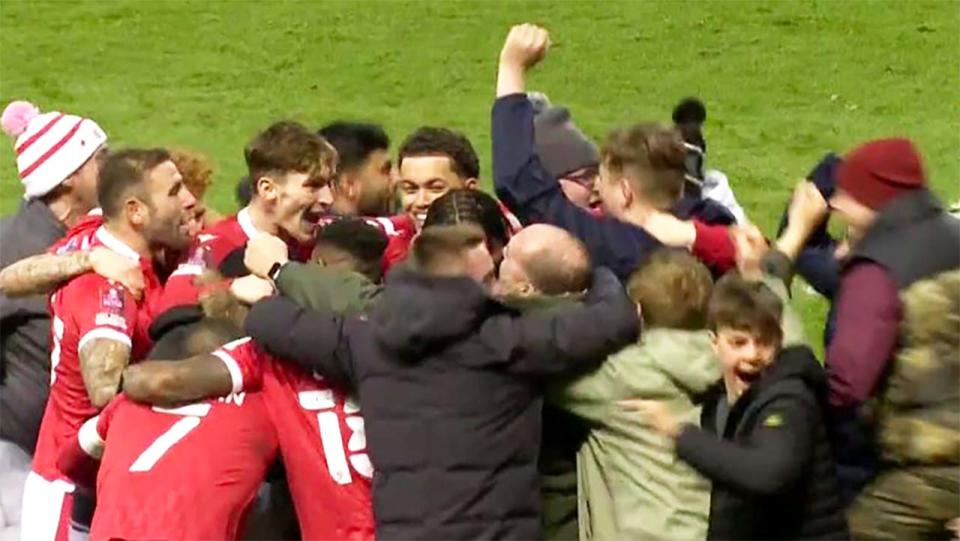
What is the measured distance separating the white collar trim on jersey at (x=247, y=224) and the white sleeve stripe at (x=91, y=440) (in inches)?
31.5

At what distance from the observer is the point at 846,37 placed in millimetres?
18922

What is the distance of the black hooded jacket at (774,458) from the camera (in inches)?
175

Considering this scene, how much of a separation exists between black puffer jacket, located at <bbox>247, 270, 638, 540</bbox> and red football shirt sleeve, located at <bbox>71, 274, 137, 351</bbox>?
1.06 metres

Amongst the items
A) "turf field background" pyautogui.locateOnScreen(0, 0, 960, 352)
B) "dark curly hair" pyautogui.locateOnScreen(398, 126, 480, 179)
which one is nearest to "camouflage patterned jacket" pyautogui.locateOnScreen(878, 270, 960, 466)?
"dark curly hair" pyautogui.locateOnScreen(398, 126, 480, 179)

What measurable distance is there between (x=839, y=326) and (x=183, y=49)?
1540cm

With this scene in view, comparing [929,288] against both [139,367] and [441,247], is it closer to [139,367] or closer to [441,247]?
[441,247]

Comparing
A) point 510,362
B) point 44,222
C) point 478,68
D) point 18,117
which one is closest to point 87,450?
point 44,222

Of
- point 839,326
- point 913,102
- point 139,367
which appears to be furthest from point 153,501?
point 913,102

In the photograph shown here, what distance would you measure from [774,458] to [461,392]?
0.80 meters

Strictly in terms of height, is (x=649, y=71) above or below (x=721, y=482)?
below

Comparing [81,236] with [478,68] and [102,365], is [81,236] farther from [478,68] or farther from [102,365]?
[478,68]

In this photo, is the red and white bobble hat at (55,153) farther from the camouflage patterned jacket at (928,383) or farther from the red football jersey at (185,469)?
the camouflage patterned jacket at (928,383)

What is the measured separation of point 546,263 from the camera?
4789mm

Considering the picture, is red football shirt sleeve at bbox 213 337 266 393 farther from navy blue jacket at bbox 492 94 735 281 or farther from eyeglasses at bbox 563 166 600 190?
eyeglasses at bbox 563 166 600 190
